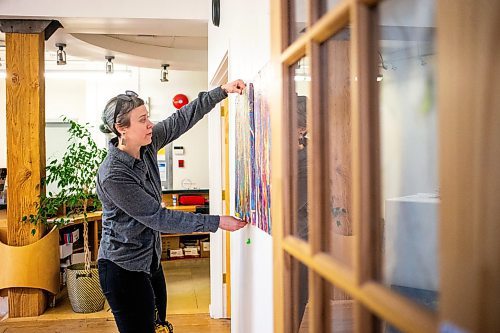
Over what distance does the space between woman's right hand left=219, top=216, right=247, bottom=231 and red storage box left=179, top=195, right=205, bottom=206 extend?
4.64 metres

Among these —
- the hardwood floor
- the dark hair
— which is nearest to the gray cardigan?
the dark hair

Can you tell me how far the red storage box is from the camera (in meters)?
7.11

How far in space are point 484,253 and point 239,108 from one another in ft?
7.27

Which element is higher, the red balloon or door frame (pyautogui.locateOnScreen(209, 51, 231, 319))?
the red balloon

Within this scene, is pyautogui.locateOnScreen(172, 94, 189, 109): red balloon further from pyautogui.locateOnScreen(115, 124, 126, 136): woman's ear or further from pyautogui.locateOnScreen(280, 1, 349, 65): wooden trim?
pyautogui.locateOnScreen(280, 1, 349, 65): wooden trim

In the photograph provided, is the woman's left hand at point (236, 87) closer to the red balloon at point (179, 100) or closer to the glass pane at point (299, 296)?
the glass pane at point (299, 296)

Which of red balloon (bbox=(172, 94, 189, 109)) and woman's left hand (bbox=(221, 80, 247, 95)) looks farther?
red balloon (bbox=(172, 94, 189, 109))

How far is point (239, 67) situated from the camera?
109 inches

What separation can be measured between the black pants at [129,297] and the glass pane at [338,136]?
1592mm

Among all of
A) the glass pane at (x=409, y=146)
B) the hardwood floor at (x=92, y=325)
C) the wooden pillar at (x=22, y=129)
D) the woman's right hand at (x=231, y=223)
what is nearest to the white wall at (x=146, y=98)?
the wooden pillar at (x=22, y=129)

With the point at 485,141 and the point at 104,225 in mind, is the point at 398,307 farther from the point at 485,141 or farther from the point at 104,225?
the point at 104,225

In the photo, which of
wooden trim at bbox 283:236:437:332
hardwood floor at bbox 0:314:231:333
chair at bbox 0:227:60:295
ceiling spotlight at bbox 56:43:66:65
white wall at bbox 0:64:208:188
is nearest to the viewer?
wooden trim at bbox 283:236:437:332

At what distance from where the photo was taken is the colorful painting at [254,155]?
6.68ft

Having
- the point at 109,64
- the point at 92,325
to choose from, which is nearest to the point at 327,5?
the point at 92,325
